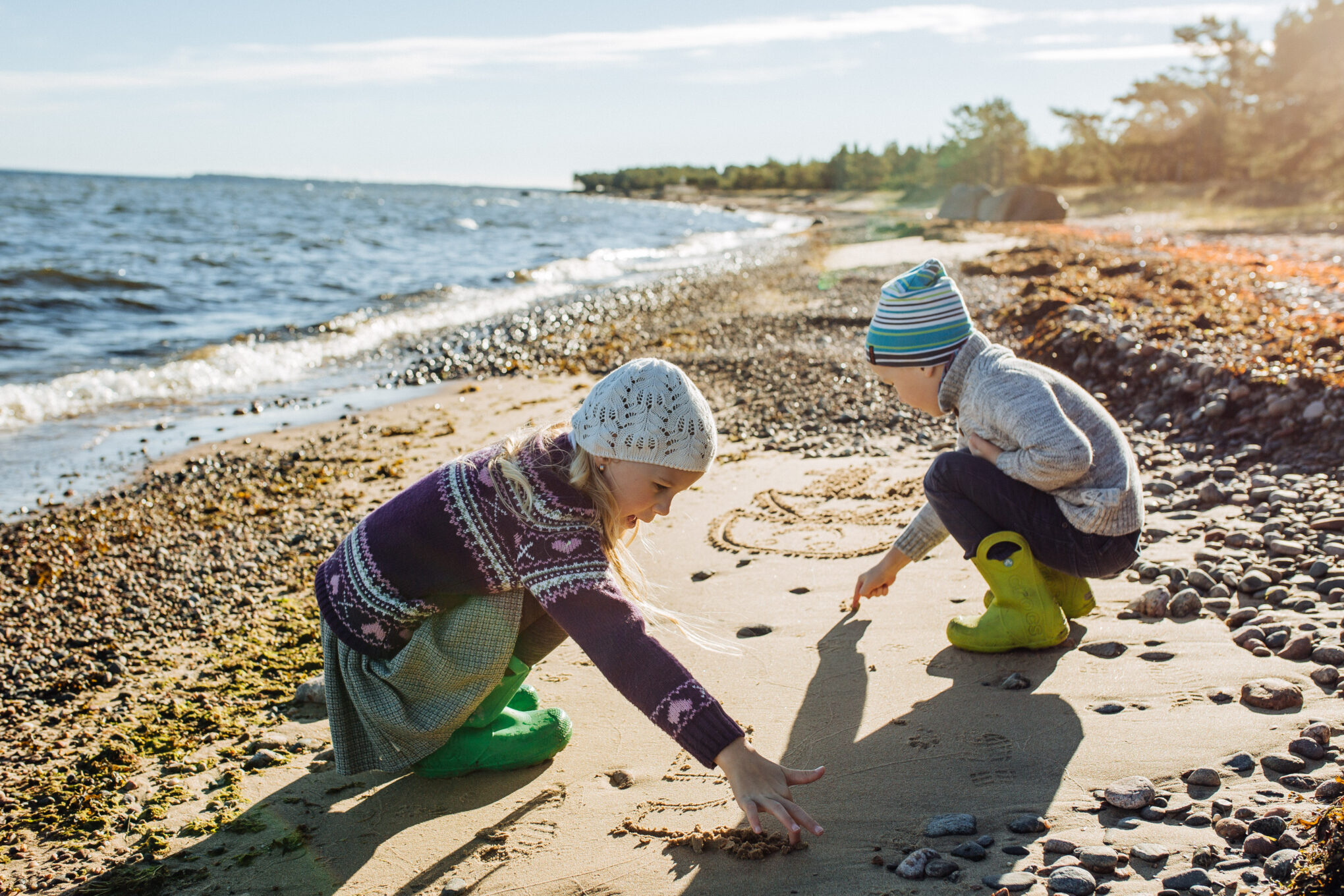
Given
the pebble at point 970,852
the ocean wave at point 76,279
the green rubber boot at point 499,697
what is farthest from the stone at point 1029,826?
the ocean wave at point 76,279

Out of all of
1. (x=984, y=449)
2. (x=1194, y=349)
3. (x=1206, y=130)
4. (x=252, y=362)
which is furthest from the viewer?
(x=1206, y=130)

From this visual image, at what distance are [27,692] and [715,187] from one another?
288ft

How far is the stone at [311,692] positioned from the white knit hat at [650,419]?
1534mm

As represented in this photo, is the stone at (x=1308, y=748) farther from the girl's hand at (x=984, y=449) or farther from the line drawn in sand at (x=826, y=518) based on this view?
the line drawn in sand at (x=826, y=518)

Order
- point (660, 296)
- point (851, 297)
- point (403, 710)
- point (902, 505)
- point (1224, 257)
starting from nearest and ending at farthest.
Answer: point (403, 710), point (902, 505), point (851, 297), point (1224, 257), point (660, 296)

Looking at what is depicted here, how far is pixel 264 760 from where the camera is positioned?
109 inches

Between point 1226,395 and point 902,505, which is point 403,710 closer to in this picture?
point 902,505

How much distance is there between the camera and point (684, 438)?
225 centimetres

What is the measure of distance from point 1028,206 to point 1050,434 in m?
27.8

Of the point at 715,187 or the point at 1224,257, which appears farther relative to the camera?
the point at 715,187

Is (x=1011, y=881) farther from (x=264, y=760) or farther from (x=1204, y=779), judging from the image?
(x=264, y=760)

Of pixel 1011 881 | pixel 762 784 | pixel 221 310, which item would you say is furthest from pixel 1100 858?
pixel 221 310

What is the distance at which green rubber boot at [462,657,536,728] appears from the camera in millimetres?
2588

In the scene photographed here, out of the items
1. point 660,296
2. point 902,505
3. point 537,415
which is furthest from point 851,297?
point 902,505
